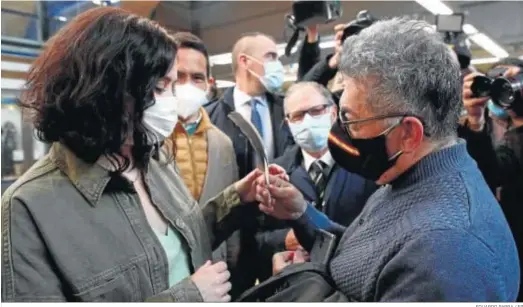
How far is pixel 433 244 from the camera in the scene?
2.28 ft

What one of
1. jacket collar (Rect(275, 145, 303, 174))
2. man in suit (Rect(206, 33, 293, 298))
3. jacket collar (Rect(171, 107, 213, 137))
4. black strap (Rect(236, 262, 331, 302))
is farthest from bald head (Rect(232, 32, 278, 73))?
black strap (Rect(236, 262, 331, 302))

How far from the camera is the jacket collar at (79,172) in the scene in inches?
33.4

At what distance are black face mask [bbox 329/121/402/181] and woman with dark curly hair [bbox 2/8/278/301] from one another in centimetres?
34

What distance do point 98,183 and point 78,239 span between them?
0.11 meters

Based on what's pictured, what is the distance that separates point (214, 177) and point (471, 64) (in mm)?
822

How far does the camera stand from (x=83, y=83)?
0.82m

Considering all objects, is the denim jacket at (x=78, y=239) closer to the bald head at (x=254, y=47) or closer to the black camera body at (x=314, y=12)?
the bald head at (x=254, y=47)

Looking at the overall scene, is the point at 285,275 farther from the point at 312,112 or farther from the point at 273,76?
the point at 273,76

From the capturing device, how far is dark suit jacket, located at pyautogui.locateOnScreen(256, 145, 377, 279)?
1.31 metres

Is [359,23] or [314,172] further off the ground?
[359,23]

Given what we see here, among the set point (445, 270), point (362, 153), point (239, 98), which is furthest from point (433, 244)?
point (239, 98)

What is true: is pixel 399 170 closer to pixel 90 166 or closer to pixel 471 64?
pixel 90 166

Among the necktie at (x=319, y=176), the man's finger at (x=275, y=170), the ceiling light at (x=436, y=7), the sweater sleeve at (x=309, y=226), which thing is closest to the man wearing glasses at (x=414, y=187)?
the sweater sleeve at (x=309, y=226)
